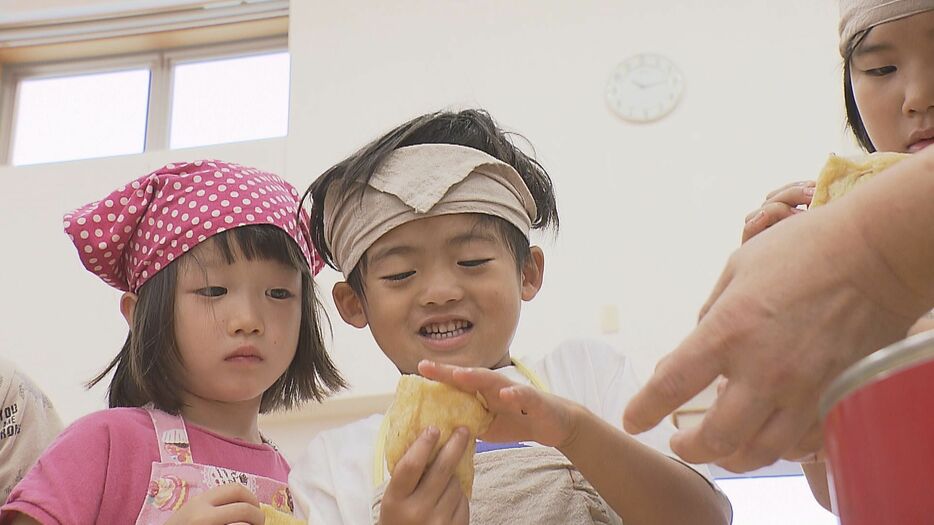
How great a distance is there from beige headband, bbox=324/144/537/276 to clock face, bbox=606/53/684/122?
313cm

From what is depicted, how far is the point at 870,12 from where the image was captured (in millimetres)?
1259

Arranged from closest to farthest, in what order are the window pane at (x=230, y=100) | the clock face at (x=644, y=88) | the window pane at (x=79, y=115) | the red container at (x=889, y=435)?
the red container at (x=889, y=435) < the clock face at (x=644, y=88) < the window pane at (x=230, y=100) < the window pane at (x=79, y=115)

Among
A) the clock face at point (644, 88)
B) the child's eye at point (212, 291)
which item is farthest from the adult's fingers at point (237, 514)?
the clock face at point (644, 88)

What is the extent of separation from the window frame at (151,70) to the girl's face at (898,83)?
396 centimetres

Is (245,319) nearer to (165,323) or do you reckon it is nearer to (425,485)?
(165,323)

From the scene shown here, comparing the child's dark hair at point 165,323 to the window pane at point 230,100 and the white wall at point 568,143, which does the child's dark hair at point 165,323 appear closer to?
the white wall at point 568,143

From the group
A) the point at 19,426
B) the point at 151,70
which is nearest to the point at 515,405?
the point at 19,426

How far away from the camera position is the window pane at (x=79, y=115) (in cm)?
490

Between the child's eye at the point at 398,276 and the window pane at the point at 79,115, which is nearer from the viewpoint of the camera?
the child's eye at the point at 398,276

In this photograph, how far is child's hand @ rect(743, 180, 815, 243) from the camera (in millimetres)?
1106

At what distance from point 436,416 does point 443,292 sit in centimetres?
24

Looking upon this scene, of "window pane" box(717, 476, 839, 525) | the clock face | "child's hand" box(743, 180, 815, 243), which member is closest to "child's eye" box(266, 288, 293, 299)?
"child's hand" box(743, 180, 815, 243)

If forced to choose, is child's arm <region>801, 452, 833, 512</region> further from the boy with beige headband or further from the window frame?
the window frame

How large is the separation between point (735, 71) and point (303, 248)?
321cm
